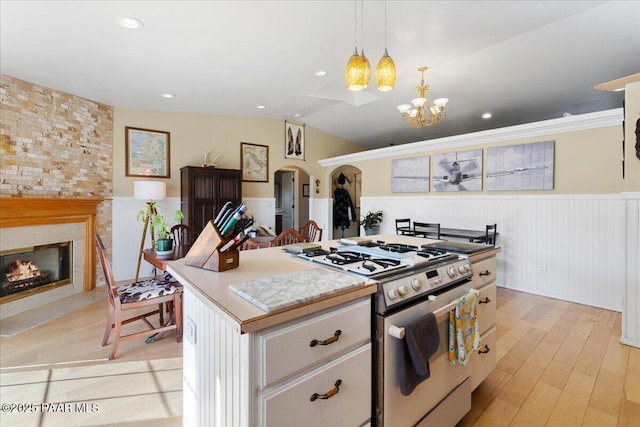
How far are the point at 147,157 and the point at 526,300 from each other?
569cm

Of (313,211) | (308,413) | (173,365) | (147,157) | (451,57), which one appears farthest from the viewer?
(313,211)

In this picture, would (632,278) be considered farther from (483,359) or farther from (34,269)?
(34,269)

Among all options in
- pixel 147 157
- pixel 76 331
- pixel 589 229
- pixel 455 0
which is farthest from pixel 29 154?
pixel 589 229

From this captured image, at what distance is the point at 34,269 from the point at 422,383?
4379mm

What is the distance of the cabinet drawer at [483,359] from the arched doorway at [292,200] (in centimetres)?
620

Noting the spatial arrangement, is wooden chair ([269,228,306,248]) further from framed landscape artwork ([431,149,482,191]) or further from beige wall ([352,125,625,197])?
beige wall ([352,125,625,197])

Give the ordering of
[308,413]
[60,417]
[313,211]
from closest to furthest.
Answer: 1. [308,413]
2. [60,417]
3. [313,211]

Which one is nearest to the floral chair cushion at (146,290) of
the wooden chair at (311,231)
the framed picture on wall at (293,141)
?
the wooden chair at (311,231)

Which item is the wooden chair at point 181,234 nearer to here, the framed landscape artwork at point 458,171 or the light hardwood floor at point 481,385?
the light hardwood floor at point 481,385

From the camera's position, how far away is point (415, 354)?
1126mm

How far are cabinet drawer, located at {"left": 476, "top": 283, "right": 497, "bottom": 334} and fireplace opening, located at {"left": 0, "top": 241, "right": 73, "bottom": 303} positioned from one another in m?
4.51

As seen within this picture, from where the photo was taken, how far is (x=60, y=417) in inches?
64.4

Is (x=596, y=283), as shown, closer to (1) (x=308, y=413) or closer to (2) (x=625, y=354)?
(2) (x=625, y=354)

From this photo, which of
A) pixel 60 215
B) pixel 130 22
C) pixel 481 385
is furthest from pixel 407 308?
pixel 60 215
